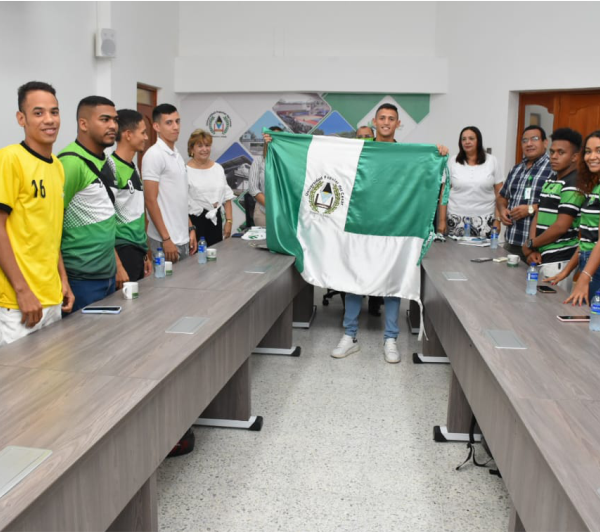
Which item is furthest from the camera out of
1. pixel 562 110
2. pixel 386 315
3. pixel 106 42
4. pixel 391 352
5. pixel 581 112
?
pixel 562 110

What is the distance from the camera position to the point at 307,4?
7512 mm

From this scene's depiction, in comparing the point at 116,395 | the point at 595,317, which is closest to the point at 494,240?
the point at 595,317

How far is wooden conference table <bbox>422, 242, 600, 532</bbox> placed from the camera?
1.39m

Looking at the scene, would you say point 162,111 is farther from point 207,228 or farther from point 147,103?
point 147,103

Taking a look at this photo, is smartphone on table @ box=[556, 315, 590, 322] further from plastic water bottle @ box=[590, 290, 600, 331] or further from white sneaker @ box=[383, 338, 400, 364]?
white sneaker @ box=[383, 338, 400, 364]

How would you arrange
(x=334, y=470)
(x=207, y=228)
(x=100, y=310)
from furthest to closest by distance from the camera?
(x=207, y=228) → (x=334, y=470) → (x=100, y=310)

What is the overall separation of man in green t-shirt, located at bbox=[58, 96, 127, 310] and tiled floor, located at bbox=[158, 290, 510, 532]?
35.3 inches

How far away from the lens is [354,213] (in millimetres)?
4211

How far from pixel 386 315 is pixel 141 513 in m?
2.66

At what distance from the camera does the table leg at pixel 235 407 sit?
3.07 m

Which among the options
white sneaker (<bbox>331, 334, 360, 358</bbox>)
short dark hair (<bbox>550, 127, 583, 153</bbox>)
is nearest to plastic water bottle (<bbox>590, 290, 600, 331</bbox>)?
short dark hair (<bbox>550, 127, 583, 153</bbox>)

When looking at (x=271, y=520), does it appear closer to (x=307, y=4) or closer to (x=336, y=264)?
(x=336, y=264)

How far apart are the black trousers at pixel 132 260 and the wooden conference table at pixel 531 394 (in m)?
1.67

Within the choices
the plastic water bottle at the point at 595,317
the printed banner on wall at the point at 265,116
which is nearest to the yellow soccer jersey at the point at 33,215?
the plastic water bottle at the point at 595,317
